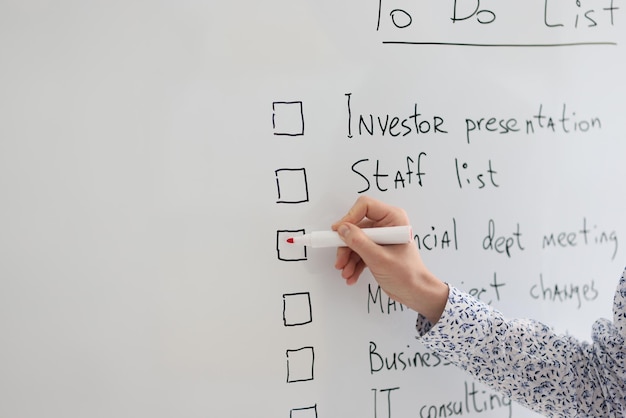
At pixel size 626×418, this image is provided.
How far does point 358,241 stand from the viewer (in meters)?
0.75

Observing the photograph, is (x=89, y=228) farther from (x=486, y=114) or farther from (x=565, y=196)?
(x=565, y=196)

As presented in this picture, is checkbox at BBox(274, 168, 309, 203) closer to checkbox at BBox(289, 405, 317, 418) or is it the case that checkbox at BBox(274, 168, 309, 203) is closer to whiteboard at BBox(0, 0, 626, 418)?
whiteboard at BBox(0, 0, 626, 418)

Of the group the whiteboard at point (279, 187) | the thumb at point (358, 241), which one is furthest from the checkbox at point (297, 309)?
the thumb at point (358, 241)

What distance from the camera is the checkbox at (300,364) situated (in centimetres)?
80

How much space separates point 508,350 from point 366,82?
16.2 inches

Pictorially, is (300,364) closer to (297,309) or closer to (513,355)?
(297,309)

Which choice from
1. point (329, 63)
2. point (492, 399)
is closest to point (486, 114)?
point (329, 63)

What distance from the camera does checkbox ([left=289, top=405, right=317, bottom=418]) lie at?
2.65 ft

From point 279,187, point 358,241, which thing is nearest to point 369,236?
point 358,241

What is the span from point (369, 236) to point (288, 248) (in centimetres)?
11

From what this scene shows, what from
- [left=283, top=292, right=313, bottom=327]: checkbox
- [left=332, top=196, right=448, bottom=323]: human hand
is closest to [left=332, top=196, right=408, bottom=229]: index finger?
[left=332, top=196, right=448, bottom=323]: human hand

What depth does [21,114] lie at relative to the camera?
68cm

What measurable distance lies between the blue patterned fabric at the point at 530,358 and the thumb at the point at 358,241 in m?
0.13

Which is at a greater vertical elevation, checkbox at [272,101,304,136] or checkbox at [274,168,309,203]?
checkbox at [272,101,304,136]
